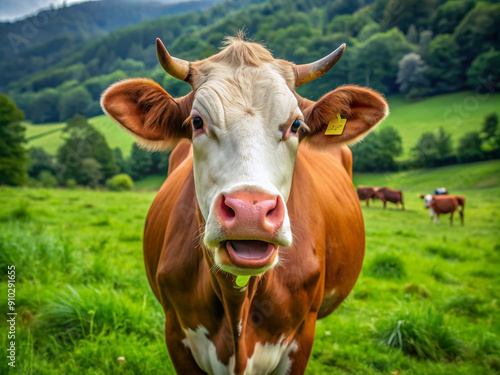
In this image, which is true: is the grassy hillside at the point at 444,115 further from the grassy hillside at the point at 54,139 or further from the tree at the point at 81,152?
the tree at the point at 81,152

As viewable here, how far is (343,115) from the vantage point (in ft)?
7.64

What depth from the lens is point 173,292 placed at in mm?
2404

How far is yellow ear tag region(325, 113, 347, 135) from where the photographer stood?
2277mm

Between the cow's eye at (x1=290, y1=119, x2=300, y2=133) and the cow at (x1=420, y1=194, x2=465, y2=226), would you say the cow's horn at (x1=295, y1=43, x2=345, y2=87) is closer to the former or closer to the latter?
the cow's eye at (x1=290, y1=119, x2=300, y2=133)

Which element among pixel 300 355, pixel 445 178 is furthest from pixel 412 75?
pixel 300 355

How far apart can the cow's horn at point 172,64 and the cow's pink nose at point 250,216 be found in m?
0.95

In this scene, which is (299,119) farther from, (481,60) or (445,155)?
(481,60)

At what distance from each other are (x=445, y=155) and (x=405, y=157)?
3.43 metres

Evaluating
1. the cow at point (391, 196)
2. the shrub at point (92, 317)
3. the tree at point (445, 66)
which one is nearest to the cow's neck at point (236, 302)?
the shrub at point (92, 317)

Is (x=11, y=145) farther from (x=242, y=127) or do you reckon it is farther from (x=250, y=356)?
(x=242, y=127)

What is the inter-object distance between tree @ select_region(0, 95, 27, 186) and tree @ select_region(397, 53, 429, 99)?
37.0 meters

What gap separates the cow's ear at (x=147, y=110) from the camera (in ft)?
6.83

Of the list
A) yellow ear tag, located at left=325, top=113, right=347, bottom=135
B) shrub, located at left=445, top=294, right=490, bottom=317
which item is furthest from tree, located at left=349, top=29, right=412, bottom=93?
yellow ear tag, located at left=325, top=113, right=347, bottom=135

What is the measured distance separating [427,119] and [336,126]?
124 ft
